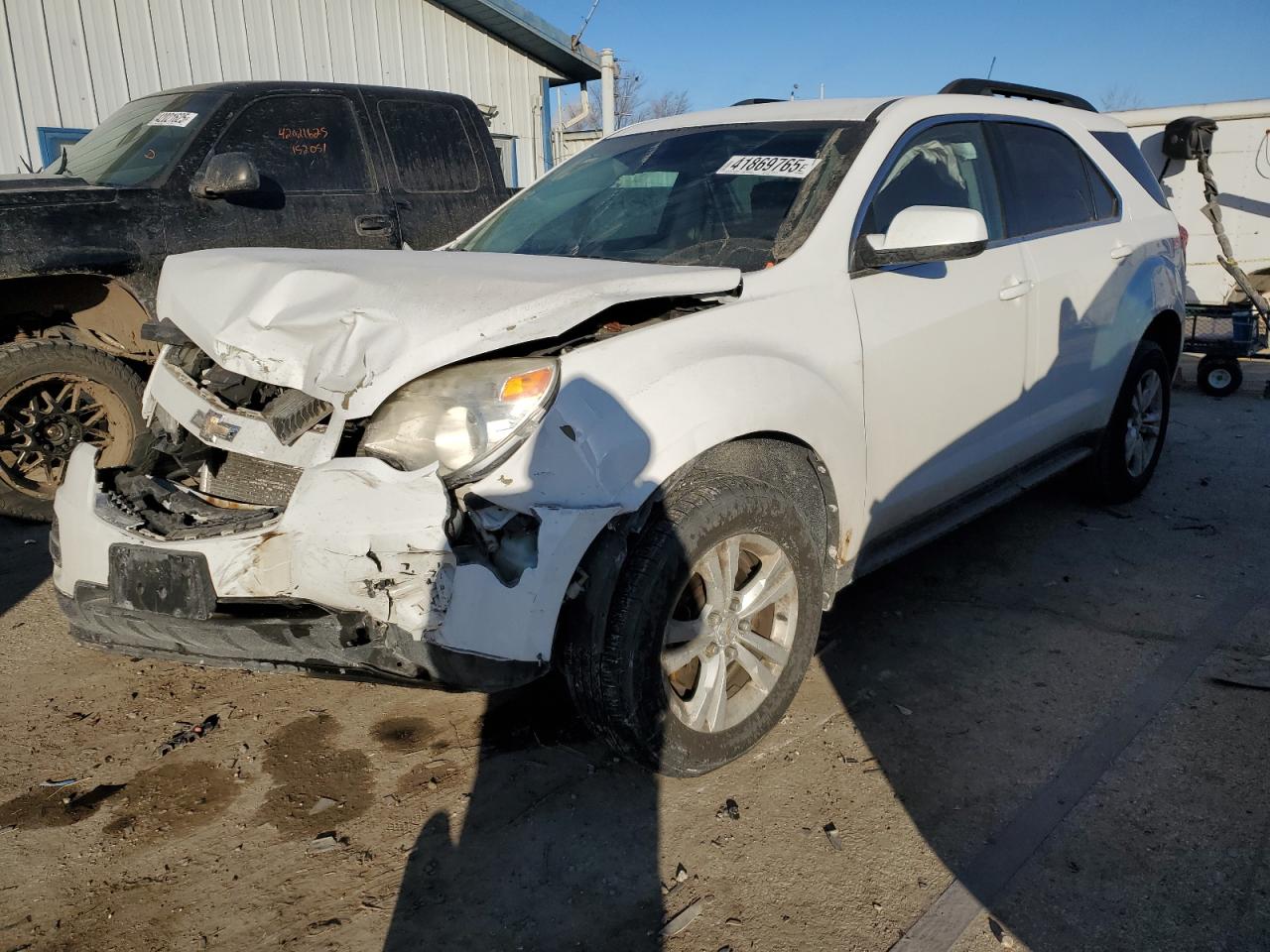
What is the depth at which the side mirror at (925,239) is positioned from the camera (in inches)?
119

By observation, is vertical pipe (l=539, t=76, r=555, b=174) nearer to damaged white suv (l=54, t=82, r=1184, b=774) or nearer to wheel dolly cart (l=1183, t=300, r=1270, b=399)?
wheel dolly cart (l=1183, t=300, r=1270, b=399)

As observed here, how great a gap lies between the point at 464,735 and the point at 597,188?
211cm

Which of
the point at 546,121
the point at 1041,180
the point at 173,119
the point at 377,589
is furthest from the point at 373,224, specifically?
the point at 546,121

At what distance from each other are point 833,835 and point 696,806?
14.7 inches

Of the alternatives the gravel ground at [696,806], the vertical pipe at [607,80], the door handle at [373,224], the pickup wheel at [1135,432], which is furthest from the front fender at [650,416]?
the vertical pipe at [607,80]

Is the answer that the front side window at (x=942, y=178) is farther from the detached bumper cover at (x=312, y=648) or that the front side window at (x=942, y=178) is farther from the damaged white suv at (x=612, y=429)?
the detached bumper cover at (x=312, y=648)

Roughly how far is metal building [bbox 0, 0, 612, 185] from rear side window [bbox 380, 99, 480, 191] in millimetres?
4119

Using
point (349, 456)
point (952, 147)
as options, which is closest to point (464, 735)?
point (349, 456)

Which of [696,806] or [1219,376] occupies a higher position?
[696,806]

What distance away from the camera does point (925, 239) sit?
3.02 metres

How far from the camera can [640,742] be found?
251cm

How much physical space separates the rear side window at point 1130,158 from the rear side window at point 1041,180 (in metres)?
0.34

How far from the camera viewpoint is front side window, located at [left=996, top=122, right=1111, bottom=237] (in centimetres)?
396

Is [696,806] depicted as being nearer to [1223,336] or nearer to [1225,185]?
[1223,336]
